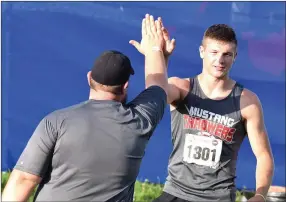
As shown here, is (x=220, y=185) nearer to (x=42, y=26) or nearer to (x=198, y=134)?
(x=198, y=134)

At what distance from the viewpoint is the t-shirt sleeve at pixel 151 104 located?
12.1 feet

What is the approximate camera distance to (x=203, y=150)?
16.6 ft

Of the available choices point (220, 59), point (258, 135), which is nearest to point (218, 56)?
point (220, 59)

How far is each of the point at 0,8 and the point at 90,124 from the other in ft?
14.7

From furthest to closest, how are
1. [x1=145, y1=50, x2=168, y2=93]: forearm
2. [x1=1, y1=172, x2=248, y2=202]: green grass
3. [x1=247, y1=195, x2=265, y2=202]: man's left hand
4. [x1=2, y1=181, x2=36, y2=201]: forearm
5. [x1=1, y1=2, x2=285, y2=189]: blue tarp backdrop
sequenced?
[x1=1, y1=2, x2=285, y2=189]: blue tarp backdrop
[x1=1, y1=172, x2=248, y2=202]: green grass
[x1=247, y1=195, x2=265, y2=202]: man's left hand
[x1=145, y1=50, x2=168, y2=93]: forearm
[x1=2, y1=181, x2=36, y2=201]: forearm

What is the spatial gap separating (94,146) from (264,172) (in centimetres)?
183

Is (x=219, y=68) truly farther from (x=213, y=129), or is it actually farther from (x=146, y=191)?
(x=146, y=191)

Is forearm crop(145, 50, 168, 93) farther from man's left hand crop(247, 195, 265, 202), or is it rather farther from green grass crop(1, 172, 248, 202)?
green grass crop(1, 172, 248, 202)

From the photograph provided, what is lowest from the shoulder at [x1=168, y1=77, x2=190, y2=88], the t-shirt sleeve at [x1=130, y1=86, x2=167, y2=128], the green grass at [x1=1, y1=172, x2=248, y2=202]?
the green grass at [x1=1, y1=172, x2=248, y2=202]

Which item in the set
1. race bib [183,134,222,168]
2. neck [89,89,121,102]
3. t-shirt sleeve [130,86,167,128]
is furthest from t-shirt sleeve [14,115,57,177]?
race bib [183,134,222,168]

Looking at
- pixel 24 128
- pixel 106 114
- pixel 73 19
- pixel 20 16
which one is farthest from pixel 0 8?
pixel 106 114

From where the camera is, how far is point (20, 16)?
7711mm

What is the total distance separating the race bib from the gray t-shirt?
4.74ft

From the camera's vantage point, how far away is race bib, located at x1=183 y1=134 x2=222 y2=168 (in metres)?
5.06
